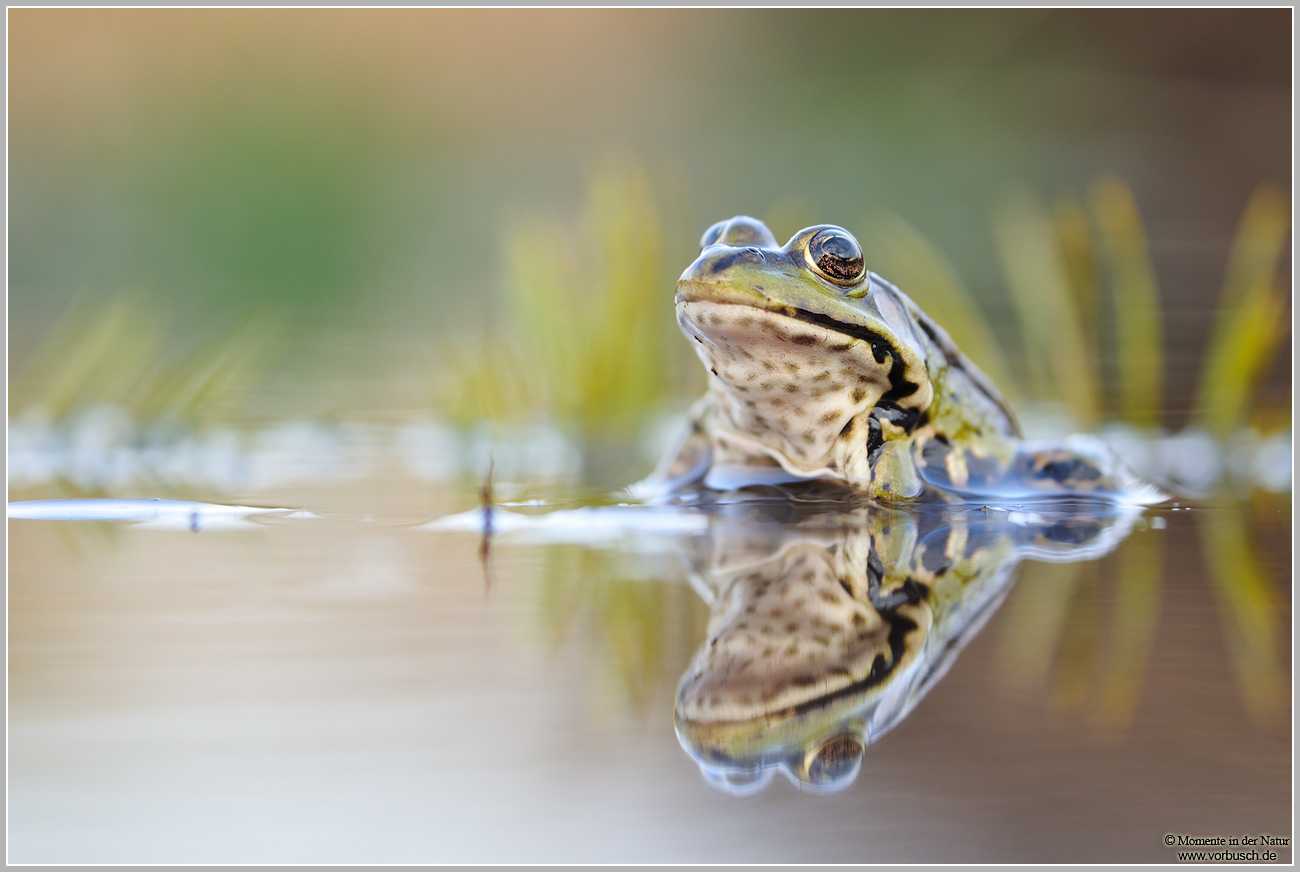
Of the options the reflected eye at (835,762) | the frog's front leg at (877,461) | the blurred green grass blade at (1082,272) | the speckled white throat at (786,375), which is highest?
the blurred green grass blade at (1082,272)

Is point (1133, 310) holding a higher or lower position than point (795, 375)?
higher

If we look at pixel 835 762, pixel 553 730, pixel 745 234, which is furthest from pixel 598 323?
pixel 835 762

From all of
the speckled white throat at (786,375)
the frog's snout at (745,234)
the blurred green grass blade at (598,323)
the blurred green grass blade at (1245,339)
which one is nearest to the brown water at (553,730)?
the speckled white throat at (786,375)

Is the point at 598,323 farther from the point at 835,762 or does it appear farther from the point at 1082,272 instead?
the point at 835,762

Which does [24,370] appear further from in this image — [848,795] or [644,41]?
[644,41]

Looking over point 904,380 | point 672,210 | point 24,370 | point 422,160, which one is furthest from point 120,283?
point 904,380

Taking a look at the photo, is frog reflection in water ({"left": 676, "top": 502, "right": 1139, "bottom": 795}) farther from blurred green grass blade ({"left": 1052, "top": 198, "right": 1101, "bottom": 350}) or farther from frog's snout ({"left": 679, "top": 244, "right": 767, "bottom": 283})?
blurred green grass blade ({"left": 1052, "top": 198, "right": 1101, "bottom": 350})

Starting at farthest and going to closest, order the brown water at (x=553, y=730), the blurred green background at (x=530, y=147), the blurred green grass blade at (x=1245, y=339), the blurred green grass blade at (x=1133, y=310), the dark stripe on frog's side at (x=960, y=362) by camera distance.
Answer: the blurred green background at (x=530, y=147), the blurred green grass blade at (x=1133, y=310), the blurred green grass blade at (x=1245, y=339), the dark stripe on frog's side at (x=960, y=362), the brown water at (x=553, y=730)

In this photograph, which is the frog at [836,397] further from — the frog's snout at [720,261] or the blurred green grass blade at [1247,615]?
the blurred green grass blade at [1247,615]

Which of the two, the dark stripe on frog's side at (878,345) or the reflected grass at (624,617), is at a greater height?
the dark stripe on frog's side at (878,345)
